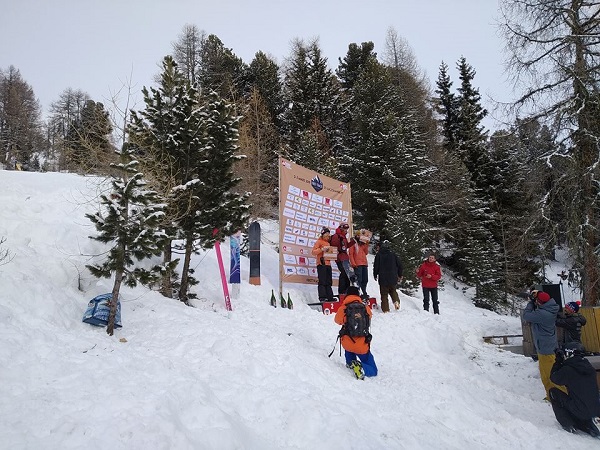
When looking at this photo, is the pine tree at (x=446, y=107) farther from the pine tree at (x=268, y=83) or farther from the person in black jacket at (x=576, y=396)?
the person in black jacket at (x=576, y=396)

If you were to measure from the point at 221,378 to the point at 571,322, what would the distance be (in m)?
7.16

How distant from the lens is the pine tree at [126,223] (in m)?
6.08

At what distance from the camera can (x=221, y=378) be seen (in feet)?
17.1

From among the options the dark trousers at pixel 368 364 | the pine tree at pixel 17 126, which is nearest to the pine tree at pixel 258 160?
the dark trousers at pixel 368 364

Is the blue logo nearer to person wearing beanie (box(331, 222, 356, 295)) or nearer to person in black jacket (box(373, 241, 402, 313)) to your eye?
person wearing beanie (box(331, 222, 356, 295))

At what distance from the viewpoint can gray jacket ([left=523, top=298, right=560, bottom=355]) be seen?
22.6ft

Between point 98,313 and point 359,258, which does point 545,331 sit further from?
point 98,313

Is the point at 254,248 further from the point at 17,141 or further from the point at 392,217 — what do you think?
the point at 17,141

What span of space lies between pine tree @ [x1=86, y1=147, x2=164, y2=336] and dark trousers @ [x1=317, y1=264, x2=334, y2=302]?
5484 millimetres

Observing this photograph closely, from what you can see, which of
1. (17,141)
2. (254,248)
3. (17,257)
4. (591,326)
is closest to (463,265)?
(591,326)

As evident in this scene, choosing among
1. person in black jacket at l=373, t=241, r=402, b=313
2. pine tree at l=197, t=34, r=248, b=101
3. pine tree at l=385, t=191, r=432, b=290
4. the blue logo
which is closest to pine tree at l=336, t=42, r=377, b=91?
pine tree at l=197, t=34, r=248, b=101

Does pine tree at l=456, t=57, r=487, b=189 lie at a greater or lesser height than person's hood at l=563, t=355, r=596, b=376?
greater

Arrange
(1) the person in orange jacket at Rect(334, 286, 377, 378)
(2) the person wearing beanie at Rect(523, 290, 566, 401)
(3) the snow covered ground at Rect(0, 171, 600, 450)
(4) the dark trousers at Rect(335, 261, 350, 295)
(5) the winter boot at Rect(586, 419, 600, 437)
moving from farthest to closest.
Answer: (4) the dark trousers at Rect(335, 261, 350, 295), (2) the person wearing beanie at Rect(523, 290, 566, 401), (1) the person in orange jacket at Rect(334, 286, 377, 378), (5) the winter boot at Rect(586, 419, 600, 437), (3) the snow covered ground at Rect(0, 171, 600, 450)

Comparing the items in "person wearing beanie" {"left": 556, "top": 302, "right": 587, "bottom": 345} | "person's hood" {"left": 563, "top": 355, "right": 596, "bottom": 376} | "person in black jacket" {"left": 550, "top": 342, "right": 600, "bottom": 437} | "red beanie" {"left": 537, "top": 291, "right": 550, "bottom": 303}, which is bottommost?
"person in black jacket" {"left": 550, "top": 342, "right": 600, "bottom": 437}
